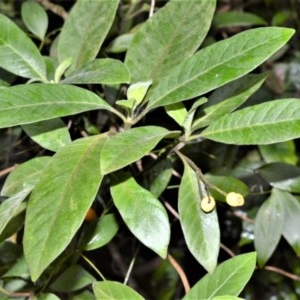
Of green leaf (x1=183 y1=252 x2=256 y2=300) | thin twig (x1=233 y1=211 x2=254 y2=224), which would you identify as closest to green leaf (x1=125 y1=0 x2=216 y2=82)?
green leaf (x1=183 y1=252 x2=256 y2=300)

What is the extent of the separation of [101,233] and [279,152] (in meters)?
0.50

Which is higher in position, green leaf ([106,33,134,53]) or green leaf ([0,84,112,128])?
green leaf ([0,84,112,128])

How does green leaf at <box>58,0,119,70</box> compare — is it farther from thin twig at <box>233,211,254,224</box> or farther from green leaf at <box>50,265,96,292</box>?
→ thin twig at <box>233,211,254,224</box>

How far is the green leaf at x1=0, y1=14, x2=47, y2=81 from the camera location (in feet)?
2.58

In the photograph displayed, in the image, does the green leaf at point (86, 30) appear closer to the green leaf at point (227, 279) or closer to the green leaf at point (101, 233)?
the green leaf at point (101, 233)

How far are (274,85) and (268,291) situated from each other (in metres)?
0.51

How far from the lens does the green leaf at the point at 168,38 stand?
752 millimetres

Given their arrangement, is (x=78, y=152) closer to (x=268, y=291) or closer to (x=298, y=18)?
Answer: (x=268, y=291)

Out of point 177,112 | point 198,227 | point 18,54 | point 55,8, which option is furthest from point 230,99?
point 55,8

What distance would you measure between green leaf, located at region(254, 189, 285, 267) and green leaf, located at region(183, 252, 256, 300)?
290mm

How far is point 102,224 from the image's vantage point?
2.75 ft

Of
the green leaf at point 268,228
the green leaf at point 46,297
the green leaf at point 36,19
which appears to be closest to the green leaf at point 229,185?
the green leaf at point 268,228

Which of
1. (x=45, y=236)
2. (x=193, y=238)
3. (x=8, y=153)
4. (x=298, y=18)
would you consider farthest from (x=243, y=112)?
(x=298, y=18)

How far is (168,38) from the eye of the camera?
0.77m
